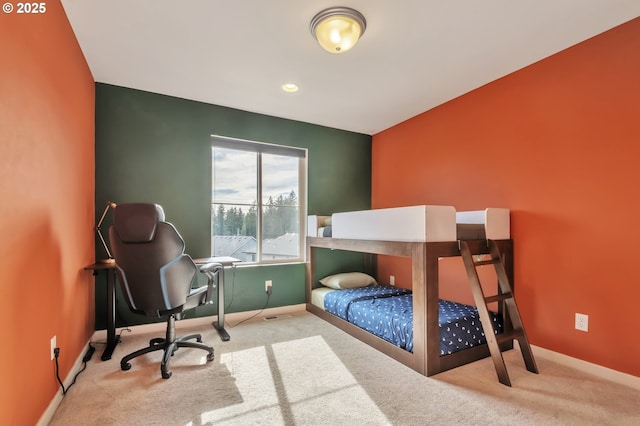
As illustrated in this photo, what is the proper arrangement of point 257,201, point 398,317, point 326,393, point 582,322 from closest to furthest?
point 326,393
point 582,322
point 398,317
point 257,201

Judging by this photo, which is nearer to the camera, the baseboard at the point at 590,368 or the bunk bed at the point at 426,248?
the baseboard at the point at 590,368

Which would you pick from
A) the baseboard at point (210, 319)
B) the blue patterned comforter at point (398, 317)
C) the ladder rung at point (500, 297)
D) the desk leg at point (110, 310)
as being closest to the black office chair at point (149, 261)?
the desk leg at point (110, 310)

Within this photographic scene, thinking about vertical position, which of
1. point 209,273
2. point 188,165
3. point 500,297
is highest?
point 188,165

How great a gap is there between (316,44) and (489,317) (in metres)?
2.37

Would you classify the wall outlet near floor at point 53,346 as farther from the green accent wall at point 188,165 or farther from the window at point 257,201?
the window at point 257,201

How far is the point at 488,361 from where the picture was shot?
2.37 m

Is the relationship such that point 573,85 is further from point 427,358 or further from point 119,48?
point 119,48

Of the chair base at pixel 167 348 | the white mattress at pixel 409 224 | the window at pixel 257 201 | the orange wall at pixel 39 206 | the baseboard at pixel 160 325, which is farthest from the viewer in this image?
the window at pixel 257 201

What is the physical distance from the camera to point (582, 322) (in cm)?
224

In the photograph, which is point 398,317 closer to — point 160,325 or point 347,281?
point 347,281

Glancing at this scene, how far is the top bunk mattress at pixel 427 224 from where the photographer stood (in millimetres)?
2307

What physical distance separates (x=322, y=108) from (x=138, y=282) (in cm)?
258

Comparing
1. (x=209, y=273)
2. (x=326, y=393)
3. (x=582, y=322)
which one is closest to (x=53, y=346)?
(x=209, y=273)

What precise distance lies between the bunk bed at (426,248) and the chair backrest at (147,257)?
1648 mm
